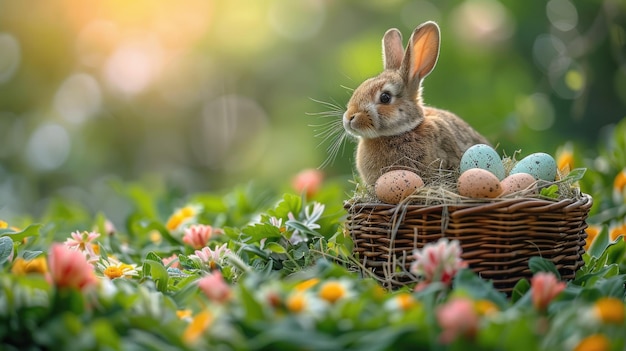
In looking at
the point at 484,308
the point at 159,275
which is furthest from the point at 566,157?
the point at 159,275

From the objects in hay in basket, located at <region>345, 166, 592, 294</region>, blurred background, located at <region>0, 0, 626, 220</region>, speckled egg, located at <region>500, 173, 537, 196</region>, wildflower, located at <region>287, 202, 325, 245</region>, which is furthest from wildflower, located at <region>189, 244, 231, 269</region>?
blurred background, located at <region>0, 0, 626, 220</region>

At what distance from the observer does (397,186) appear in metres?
2.43

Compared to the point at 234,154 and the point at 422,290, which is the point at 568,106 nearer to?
the point at 234,154

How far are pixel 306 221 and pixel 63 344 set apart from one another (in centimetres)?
128

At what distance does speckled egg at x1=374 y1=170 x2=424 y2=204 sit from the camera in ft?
7.95

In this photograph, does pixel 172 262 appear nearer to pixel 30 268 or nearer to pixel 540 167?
pixel 30 268

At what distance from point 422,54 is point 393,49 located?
0.60 ft

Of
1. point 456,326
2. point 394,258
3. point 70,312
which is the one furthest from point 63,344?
point 394,258

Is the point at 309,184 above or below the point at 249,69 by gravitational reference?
below

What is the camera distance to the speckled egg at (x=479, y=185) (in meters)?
2.34

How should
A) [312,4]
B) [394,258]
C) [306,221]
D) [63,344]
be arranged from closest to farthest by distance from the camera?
1. [63,344]
2. [394,258]
3. [306,221]
4. [312,4]

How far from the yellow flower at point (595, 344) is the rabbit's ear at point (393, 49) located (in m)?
1.76

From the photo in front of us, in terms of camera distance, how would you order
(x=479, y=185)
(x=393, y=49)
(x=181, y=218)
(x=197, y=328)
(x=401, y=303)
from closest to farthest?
(x=197, y=328), (x=401, y=303), (x=479, y=185), (x=393, y=49), (x=181, y=218)

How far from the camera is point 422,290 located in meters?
1.96
